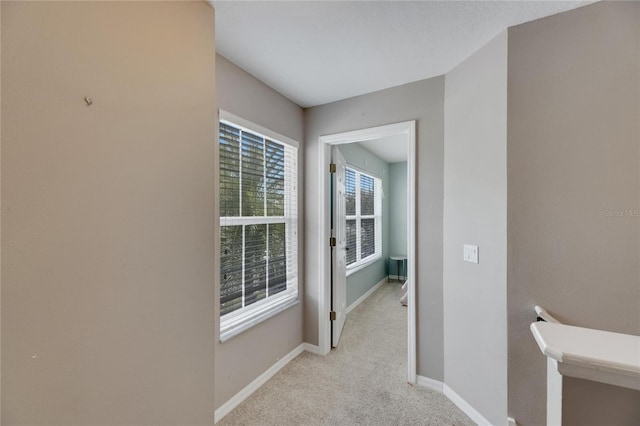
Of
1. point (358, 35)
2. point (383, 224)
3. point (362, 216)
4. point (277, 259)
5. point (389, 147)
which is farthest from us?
point (383, 224)

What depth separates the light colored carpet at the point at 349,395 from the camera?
5.75 feet

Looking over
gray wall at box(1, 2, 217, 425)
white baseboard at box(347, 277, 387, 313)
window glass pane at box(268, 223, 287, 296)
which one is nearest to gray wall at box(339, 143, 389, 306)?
white baseboard at box(347, 277, 387, 313)

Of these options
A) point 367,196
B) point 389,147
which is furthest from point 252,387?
point 389,147

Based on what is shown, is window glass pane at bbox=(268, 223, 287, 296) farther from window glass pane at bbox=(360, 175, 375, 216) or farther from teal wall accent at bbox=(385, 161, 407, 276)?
teal wall accent at bbox=(385, 161, 407, 276)

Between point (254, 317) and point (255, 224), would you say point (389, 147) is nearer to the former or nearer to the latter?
point (255, 224)

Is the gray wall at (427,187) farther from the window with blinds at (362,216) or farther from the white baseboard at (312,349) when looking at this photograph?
the window with blinds at (362,216)

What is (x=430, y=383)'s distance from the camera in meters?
2.09

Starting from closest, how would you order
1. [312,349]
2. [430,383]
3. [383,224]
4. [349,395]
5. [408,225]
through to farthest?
[349,395] < [430,383] < [408,225] < [312,349] < [383,224]

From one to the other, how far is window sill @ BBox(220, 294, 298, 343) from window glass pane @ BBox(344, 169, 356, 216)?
1.93 m

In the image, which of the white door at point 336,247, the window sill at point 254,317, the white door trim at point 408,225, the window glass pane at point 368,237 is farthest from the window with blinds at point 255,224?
the window glass pane at point 368,237

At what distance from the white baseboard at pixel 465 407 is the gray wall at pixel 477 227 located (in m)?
0.03

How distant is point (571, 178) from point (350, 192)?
2.86m

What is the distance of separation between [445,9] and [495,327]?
73.8 inches

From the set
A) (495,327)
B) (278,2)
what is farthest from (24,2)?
(495,327)
